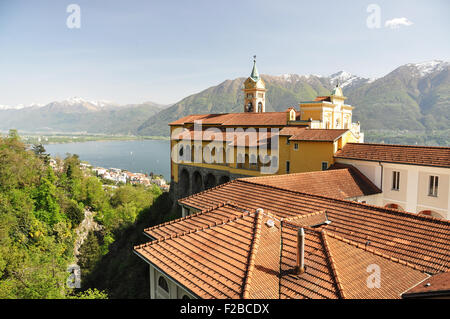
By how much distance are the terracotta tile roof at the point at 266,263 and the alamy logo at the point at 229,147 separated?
59.3 ft

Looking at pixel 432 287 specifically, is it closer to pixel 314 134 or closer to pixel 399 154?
pixel 399 154

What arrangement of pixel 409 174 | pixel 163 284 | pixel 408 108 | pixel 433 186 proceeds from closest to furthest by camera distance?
pixel 163 284
pixel 433 186
pixel 409 174
pixel 408 108

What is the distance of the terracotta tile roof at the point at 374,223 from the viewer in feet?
27.5

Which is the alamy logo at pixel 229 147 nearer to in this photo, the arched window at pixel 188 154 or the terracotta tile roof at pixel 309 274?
the arched window at pixel 188 154

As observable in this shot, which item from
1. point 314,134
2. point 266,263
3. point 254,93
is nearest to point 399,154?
point 314,134

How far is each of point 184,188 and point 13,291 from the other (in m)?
22.1

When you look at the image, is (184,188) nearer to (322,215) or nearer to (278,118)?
(278,118)

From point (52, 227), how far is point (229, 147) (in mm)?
20703

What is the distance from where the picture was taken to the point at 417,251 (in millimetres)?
8461

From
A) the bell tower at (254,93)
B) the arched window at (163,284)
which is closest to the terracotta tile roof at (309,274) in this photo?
the arched window at (163,284)

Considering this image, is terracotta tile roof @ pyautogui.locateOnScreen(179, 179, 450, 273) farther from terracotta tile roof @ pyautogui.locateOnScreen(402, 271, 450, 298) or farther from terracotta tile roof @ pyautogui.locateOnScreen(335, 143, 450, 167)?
terracotta tile roof @ pyautogui.locateOnScreen(335, 143, 450, 167)

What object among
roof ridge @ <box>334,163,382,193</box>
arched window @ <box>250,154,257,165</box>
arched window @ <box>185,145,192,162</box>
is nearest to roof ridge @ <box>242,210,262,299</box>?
roof ridge @ <box>334,163,382,193</box>

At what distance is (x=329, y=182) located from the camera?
1809cm
